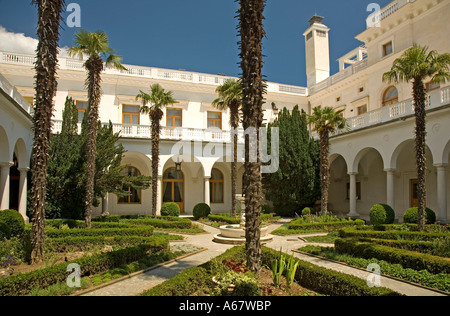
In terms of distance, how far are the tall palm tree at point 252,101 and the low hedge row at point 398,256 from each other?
3.94 metres

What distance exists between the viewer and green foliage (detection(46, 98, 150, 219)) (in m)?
17.0

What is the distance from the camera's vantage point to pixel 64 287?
6652 millimetres

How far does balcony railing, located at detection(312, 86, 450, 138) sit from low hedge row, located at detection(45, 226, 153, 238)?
43.0 ft

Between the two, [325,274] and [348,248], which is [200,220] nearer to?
[348,248]

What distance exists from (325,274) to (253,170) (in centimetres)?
252

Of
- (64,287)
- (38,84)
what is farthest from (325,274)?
(38,84)

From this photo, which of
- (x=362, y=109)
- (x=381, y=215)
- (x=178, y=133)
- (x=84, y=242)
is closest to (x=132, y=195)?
(x=178, y=133)

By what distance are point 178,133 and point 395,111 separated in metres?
13.3

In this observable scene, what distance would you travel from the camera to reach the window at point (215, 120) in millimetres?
26689

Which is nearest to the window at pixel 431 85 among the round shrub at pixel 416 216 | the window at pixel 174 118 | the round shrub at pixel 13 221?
the round shrub at pixel 416 216

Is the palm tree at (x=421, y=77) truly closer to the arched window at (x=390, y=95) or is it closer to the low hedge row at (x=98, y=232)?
the arched window at (x=390, y=95)

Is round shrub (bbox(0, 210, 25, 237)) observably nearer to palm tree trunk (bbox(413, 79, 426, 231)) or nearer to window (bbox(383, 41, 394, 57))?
palm tree trunk (bbox(413, 79, 426, 231))

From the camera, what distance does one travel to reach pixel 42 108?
905cm

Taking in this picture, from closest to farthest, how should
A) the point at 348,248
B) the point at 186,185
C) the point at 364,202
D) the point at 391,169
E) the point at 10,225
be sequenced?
the point at 348,248 < the point at 10,225 < the point at 391,169 < the point at 364,202 < the point at 186,185
